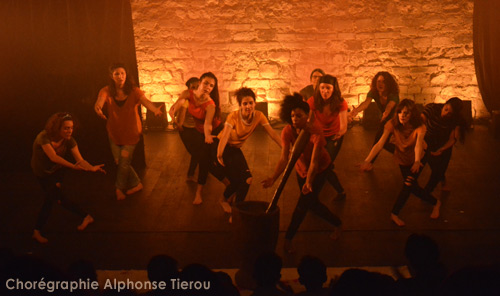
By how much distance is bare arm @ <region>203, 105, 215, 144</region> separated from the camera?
19.1 ft

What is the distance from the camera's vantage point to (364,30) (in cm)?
942

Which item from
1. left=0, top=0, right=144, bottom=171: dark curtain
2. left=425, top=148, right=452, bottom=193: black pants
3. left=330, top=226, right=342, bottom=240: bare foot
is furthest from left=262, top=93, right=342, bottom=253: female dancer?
left=0, top=0, right=144, bottom=171: dark curtain

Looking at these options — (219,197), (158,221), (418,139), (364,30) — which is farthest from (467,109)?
(158,221)

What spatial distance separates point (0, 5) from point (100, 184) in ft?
8.80

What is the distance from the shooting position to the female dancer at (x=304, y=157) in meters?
4.64

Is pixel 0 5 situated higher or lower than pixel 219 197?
higher

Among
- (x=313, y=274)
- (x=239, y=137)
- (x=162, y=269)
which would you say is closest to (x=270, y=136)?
(x=239, y=137)

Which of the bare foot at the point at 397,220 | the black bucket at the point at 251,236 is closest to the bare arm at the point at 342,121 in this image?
the bare foot at the point at 397,220

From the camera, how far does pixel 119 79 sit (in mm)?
6043

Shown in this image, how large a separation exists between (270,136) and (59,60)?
3.32 meters

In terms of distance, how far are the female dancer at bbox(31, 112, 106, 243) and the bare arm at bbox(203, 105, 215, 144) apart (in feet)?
3.97

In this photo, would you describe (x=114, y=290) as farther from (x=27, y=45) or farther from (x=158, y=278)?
(x=27, y=45)

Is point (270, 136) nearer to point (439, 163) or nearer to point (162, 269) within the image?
point (439, 163)

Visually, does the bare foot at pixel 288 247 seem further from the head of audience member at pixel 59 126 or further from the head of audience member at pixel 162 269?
the head of audience member at pixel 59 126
